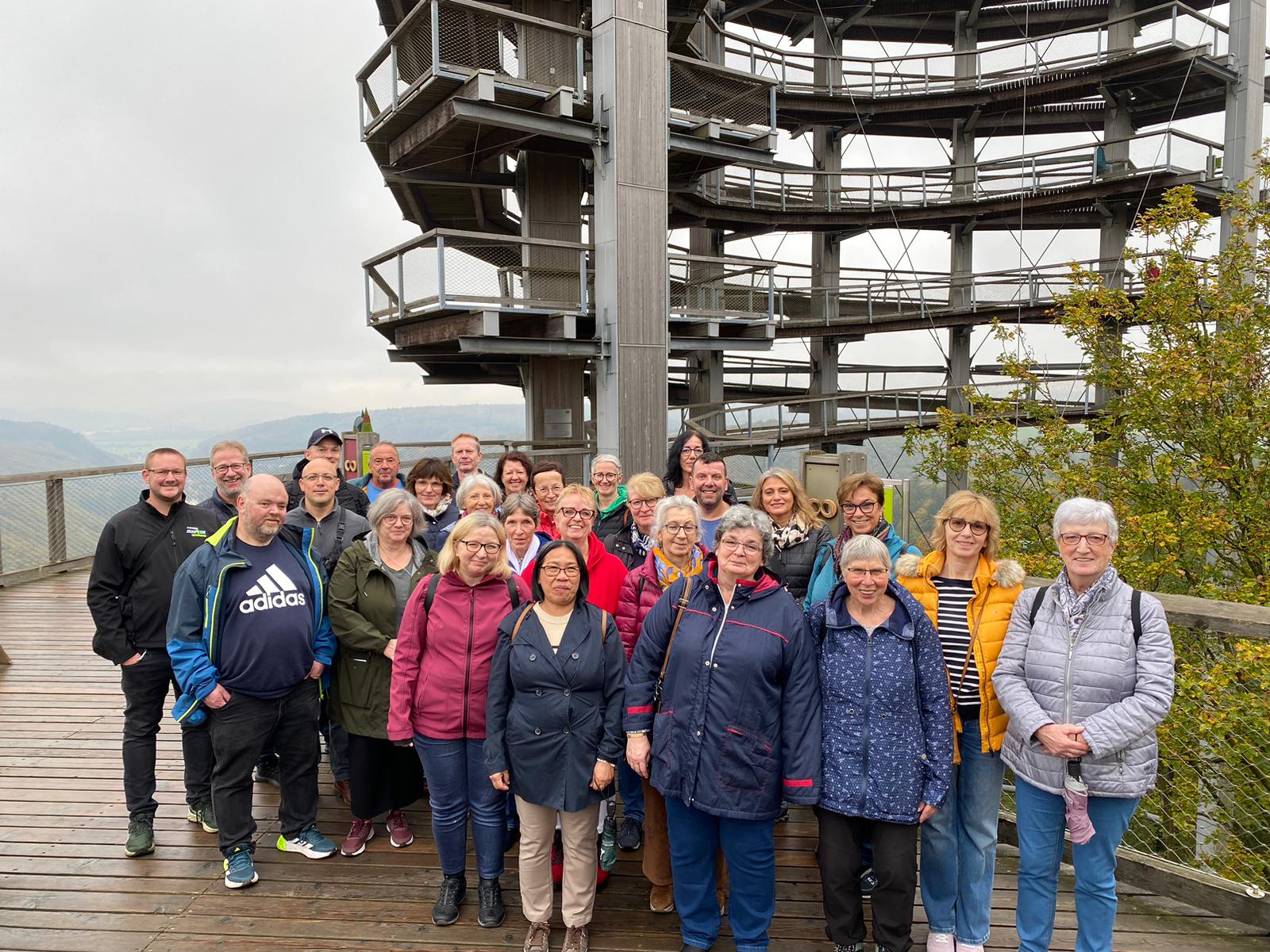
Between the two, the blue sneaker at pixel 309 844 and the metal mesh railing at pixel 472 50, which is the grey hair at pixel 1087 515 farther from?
the metal mesh railing at pixel 472 50

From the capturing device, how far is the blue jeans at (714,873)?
125 inches

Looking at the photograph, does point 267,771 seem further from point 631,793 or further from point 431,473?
point 631,793

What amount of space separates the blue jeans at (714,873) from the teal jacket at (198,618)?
229 cm

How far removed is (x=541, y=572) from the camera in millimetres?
3344

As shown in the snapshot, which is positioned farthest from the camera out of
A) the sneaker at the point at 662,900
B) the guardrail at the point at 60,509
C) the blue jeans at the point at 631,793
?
the guardrail at the point at 60,509

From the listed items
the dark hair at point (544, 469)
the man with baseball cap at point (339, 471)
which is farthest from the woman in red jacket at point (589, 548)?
the man with baseball cap at point (339, 471)

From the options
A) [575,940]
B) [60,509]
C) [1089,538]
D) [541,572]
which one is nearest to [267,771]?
[575,940]

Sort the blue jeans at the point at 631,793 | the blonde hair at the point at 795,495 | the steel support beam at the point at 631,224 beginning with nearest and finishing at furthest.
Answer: the blonde hair at the point at 795,495, the blue jeans at the point at 631,793, the steel support beam at the point at 631,224

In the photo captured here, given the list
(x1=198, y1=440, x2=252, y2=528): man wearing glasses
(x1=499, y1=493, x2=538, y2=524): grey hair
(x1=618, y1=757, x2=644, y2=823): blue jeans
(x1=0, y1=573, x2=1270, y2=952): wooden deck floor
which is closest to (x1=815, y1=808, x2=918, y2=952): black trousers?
(x1=0, y1=573, x2=1270, y2=952): wooden deck floor

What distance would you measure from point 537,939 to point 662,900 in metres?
0.64

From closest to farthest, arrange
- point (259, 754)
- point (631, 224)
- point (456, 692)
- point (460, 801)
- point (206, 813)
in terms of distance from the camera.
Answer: point (456, 692) → point (460, 801) → point (259, 754) → point (206, 813) → point (631, 224)

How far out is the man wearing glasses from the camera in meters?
4.74

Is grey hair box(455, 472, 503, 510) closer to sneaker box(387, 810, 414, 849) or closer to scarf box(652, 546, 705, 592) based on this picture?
scarf box(652, 546, 705, 592)

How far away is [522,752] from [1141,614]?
252 centimetres
